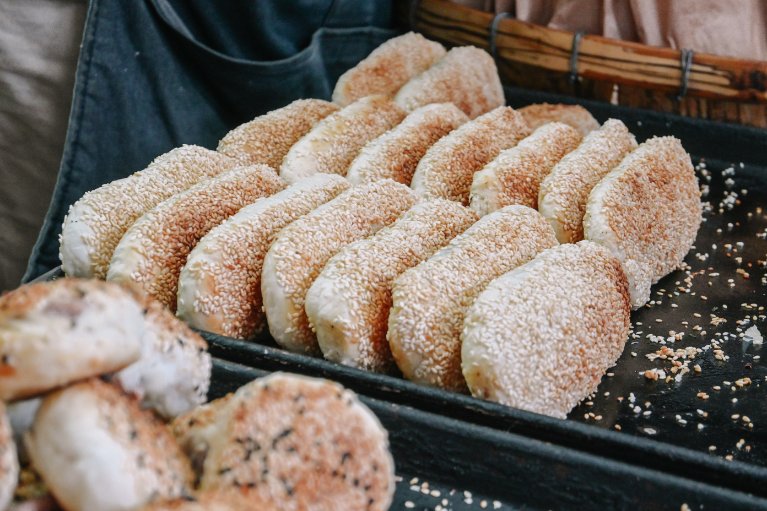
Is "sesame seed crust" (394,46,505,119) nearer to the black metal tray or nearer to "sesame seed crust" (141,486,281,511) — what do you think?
the black metal tray

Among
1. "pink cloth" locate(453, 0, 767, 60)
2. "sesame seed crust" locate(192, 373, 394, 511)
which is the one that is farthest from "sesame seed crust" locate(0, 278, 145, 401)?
"pink cloth" locate(453, 0, 767, 60)

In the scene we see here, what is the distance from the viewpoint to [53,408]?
90 cm

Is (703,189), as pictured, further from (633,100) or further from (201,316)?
(201,316)

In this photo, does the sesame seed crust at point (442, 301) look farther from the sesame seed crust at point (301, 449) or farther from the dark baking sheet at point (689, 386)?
the sesame seed crust at point (301, 449)

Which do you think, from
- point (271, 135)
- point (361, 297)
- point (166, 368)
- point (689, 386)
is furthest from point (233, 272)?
point (689, 386)

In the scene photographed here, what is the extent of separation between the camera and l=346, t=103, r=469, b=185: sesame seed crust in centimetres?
209

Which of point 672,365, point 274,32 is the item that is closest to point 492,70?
point 274,32

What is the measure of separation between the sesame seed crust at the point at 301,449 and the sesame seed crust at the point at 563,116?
1777 mm

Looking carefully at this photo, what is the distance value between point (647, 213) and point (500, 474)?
1002 millimetres

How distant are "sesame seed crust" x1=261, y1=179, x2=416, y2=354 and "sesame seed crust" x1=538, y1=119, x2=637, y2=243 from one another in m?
0.43

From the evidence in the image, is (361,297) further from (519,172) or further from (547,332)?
(519,172)

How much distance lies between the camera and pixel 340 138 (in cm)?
221

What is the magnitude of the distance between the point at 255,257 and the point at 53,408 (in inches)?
32.9

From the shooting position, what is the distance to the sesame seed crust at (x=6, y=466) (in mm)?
840
